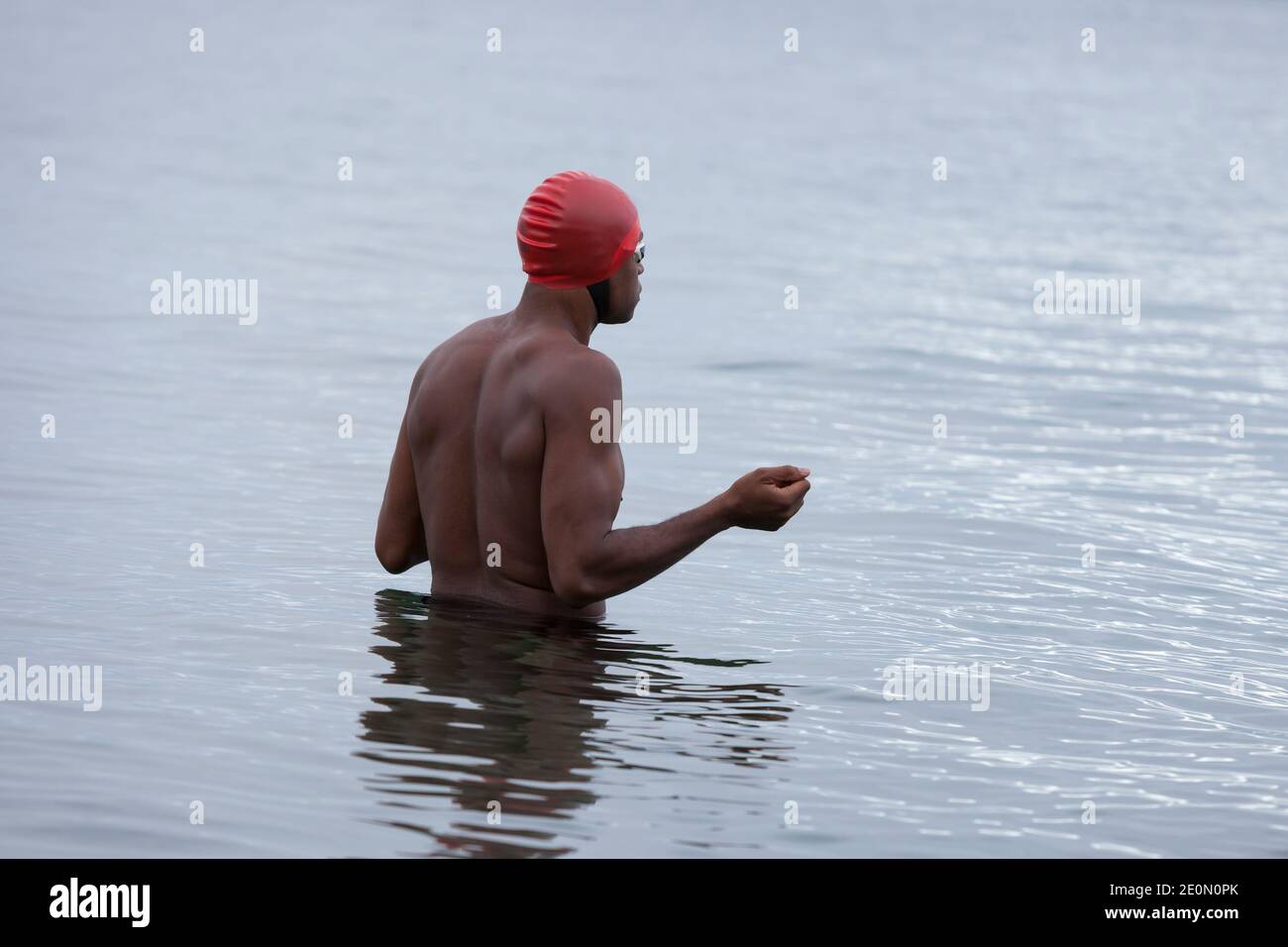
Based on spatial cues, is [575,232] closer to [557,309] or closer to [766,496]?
[557,309]

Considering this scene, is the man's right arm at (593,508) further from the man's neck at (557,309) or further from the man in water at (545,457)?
the man's neck at (557,309)

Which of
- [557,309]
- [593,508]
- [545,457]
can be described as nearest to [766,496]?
[593,508]

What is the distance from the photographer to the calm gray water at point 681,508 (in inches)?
221

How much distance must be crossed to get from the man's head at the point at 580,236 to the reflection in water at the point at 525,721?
3.85 feet

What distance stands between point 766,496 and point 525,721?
101 centimetres

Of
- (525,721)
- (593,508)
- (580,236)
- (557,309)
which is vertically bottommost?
(525,721)

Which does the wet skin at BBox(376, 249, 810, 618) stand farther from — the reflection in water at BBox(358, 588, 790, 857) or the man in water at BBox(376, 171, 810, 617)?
the reflection in water at BBox(358, 588, 790, 857)

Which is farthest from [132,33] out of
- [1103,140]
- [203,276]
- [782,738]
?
[782,738]

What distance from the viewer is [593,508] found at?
19.6ft

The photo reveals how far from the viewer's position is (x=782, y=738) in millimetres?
6172

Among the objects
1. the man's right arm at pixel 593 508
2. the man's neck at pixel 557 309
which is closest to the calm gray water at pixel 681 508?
the man's right arm at pixel 593 508

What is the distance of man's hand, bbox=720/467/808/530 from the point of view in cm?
588

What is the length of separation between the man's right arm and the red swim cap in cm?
37
